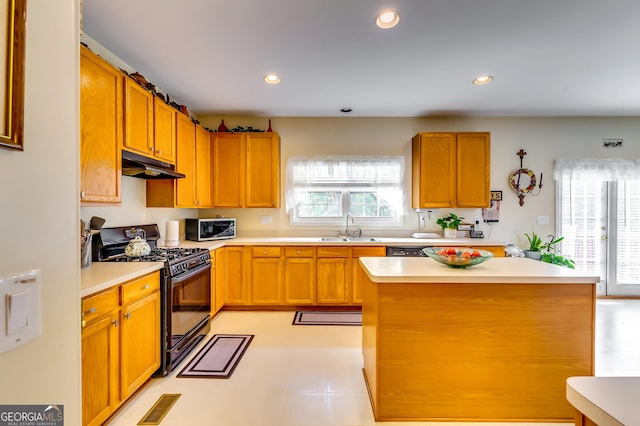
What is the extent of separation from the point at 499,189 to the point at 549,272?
2722mm

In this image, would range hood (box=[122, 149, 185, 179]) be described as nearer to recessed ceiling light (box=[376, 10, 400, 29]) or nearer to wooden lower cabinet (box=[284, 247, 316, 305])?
wooden lower cabinet (box=[284, 247, 316, 305])

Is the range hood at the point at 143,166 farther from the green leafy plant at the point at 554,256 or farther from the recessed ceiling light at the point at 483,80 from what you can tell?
the green leafy plant at the point at 554,256

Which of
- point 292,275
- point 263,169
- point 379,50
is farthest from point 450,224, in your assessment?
point 263,169

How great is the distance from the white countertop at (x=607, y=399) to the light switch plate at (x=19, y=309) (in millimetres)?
1116

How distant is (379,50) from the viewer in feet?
7.70

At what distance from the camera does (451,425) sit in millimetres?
1678

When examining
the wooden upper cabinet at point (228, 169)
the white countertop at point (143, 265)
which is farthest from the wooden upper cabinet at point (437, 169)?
the wooden upper cabinet at point (228, 169)

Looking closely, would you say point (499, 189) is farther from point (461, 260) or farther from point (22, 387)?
point (22, 387)

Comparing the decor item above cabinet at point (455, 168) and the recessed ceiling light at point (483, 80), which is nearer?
the recessed ceiling light at point (483, 80)

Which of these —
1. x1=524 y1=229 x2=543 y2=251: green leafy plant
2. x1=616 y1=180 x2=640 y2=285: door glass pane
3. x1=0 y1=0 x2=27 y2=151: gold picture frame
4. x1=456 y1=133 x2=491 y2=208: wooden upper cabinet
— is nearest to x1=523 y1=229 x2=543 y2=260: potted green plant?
x1=524 y1=229 x2=543 y2=251: green leafy plant

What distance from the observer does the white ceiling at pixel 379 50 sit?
1886mm

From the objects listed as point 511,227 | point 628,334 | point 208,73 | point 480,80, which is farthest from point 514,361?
point 208,73

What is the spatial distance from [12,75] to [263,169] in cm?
331

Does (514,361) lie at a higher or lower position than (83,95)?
lower
